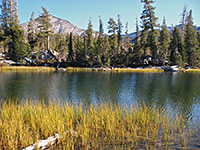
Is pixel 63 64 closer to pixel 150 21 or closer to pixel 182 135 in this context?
pixel 150 21

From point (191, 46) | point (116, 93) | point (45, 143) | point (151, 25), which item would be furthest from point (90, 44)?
point (45, 143)

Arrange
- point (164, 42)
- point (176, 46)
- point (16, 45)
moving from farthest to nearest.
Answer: point (176, 46)
point (16, 45)
point (164, 42)

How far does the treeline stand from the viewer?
61.1 metres

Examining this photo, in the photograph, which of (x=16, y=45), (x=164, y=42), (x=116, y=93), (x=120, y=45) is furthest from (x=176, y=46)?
(x=16, y=45)

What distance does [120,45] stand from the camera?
7250cm

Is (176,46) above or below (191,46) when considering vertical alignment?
above

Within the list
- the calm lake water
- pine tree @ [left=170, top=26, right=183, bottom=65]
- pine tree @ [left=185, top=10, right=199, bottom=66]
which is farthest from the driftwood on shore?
pine tree @ [left=185, top=10, right=199, bottom=66]

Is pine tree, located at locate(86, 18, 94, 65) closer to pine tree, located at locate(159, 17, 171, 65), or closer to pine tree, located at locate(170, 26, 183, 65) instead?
pine tree, located at locate(159, 17, 171, 65)

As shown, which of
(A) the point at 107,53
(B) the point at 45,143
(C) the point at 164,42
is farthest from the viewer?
(A) the point at 107,53

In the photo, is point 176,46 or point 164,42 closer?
point 164,42

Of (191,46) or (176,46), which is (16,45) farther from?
(191,46)

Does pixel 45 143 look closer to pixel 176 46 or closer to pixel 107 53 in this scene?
pixel 107 53

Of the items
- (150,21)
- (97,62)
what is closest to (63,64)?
(97,62)

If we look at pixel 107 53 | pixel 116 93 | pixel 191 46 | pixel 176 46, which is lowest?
pixel 116 93
